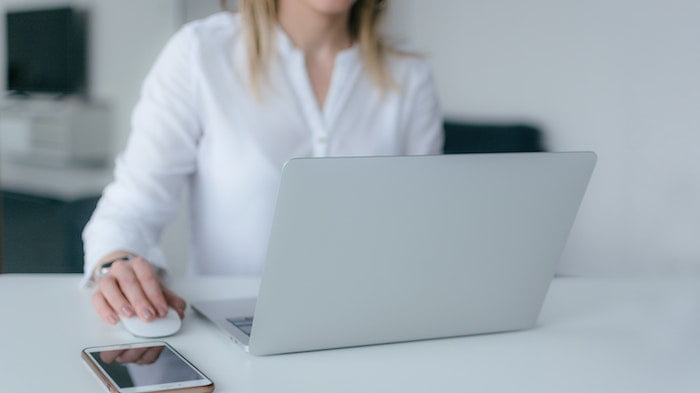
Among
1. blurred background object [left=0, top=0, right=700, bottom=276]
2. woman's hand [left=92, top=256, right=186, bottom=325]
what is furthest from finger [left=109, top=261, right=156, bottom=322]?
blurred background object [left=0, top=0, right=700, bottom=276]

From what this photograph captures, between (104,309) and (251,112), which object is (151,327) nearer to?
(104,309)

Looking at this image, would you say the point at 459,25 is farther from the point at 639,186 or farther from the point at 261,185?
the point at 261,185

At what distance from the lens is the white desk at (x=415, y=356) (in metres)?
0.88

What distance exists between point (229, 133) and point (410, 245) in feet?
2.43

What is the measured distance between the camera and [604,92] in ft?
10.2

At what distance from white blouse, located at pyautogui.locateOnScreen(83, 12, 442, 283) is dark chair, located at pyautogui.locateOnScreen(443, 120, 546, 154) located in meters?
1.69

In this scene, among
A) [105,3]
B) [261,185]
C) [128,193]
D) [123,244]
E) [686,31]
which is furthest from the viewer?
[105,3]

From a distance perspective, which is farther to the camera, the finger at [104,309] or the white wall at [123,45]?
the white wall at [123,45]

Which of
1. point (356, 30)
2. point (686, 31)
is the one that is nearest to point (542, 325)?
point (356, 30)

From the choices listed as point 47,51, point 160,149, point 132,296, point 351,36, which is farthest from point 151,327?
point 47,51

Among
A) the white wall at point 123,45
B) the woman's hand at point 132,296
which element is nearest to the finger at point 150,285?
the woman's hand at point 132,296

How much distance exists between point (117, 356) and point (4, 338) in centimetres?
18

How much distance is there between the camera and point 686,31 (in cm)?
256

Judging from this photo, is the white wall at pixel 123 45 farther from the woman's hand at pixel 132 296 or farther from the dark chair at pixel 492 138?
the woman's hand at pixel 132 296
